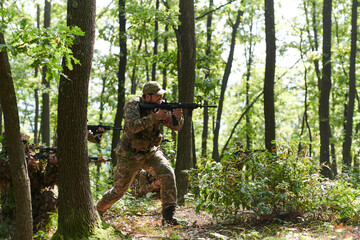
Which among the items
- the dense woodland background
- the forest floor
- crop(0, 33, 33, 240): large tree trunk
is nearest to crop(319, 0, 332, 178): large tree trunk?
the dense woodland background

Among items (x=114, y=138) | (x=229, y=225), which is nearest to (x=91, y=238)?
(x=229, y=225)

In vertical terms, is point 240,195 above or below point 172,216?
above

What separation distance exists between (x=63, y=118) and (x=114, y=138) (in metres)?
8.91

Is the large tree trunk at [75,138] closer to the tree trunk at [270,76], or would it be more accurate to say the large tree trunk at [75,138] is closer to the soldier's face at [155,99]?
the soldier's face at [155,99]

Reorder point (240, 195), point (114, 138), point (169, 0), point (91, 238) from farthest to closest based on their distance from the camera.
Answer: point (169, 0), point (114, 138), point (240, 195), point (91, 238)

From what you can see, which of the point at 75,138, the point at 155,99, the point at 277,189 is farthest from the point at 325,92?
the point at 75,138

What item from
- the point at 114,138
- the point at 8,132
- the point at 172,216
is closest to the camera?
the point at 8,132

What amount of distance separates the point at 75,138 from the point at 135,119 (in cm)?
144

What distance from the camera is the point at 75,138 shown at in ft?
14.0

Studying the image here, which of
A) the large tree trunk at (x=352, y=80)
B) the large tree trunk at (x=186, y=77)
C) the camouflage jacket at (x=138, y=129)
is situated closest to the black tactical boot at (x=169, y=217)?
the camouflage jacket at (x=138, y=129)

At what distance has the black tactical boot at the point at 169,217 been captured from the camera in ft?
18.5

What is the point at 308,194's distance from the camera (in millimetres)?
5277

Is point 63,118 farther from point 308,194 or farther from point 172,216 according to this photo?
point 308,194

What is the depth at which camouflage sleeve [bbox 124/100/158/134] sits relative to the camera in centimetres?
545
